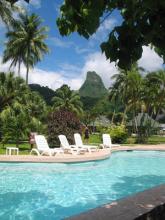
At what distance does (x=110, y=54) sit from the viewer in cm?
235

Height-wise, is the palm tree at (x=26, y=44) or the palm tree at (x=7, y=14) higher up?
the palm tree at (x=26, y=44)

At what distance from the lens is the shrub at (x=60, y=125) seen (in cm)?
2236

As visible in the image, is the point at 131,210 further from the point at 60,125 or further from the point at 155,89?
the point at 155,89

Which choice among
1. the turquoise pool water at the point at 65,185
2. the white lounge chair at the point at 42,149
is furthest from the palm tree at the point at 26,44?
the turquoise pool water at the point at 65,185

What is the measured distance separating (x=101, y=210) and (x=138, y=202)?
2.58 ft

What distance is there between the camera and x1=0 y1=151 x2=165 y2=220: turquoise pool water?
27.9 ft

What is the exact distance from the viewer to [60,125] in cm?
2231

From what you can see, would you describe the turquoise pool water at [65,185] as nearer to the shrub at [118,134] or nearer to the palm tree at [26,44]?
the shrub at [118,134]

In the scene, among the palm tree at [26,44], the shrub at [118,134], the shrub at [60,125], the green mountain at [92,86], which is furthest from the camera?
the green mountain at [92,86]

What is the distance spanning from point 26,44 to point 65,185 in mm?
31993

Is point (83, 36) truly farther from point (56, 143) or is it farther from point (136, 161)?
point (56, 143)

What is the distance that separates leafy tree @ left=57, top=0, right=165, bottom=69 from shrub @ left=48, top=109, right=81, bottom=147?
19936mm

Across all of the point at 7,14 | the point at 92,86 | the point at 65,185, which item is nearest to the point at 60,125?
the point at 7,14

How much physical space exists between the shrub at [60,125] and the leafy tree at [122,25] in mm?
19936
